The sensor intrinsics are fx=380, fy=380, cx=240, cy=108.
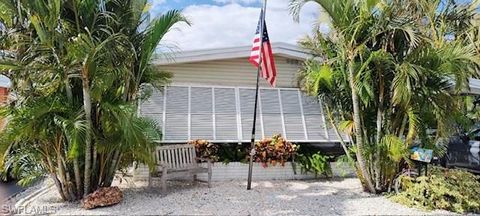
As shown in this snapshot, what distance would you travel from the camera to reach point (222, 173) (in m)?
8.84

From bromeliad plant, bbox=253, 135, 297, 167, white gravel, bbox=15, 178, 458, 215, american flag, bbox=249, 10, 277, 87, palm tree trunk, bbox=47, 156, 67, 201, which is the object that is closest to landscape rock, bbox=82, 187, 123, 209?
white gravel, bbox=15, 178, 458, 215

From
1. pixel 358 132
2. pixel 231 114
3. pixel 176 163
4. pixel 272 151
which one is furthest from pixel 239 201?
pixel 231 114

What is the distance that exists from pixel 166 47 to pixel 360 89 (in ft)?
11.9

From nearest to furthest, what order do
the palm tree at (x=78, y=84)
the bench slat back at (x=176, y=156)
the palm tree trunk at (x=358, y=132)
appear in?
the palm tree at (x=78, y=84), the palm tree trunk at (x=358, y=132), the bench slat back at (x=176, y=156)

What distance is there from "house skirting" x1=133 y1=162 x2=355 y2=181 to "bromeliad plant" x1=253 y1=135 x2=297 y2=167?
166mm

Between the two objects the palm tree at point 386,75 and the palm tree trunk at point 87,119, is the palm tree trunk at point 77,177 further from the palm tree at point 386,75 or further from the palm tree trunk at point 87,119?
the palm tree at point 386,75

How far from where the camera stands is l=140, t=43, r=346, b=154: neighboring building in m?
9.12

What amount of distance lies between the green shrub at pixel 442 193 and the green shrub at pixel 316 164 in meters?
2.29

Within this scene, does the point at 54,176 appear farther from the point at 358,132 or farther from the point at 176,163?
the point at 358,132

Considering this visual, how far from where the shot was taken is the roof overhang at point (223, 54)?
904 cm

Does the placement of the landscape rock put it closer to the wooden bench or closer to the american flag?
the wooden bench

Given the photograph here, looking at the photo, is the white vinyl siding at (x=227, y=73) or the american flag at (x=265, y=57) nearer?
the american flag at (x=265, y=57)

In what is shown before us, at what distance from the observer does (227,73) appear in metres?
9.84

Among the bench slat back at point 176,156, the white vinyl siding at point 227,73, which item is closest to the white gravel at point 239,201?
the bench slat back at point 176,156
